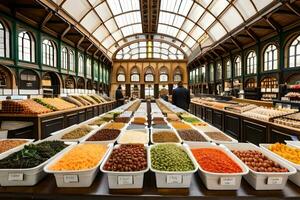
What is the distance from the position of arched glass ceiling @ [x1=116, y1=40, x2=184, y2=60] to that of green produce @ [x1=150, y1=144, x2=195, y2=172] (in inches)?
743

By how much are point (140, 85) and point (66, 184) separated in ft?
62.3

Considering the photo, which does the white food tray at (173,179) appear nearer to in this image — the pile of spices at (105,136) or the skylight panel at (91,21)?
the pile of spices at (105,136)

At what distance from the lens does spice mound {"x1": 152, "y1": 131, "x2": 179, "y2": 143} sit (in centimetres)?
229

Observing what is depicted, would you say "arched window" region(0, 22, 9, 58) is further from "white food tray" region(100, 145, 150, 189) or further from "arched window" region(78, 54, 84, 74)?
"white food tray" region(100, 145, 150, 189)

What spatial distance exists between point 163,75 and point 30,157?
19148 mm

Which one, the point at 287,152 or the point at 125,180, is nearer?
the point at 125,180

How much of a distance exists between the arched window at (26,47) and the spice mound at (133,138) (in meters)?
6.05

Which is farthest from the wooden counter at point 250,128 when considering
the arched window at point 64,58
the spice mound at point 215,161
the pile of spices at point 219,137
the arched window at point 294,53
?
the arched window at point 64,58

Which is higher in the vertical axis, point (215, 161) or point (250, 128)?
point (215, 161)

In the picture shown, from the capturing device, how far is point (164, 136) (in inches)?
96.0

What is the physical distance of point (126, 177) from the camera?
1.30 meters

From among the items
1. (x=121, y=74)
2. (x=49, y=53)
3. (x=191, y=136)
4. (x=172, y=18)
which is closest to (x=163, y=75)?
(x=121, y=74)

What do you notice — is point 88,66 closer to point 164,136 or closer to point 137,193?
point 164,136

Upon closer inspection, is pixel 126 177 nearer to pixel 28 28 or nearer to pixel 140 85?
pixel 28 28
